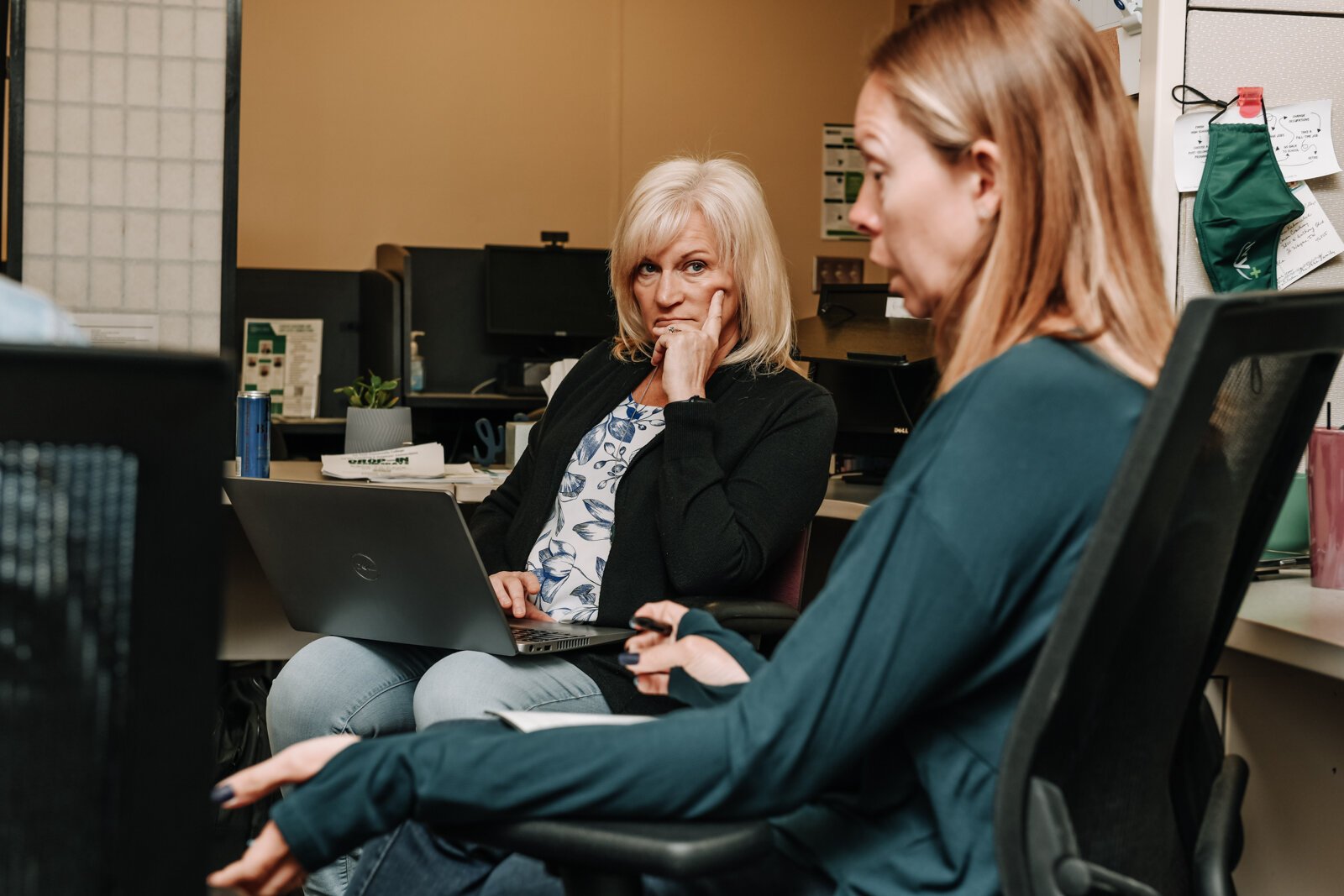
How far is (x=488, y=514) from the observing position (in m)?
2.05

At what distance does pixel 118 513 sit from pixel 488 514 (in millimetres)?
1540

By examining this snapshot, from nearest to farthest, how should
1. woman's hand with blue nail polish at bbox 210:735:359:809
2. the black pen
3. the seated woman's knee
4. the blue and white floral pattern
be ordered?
woman's hand with blue nail polish at bbox 210:735:359:809
the black pen
the seated woman's knee
the blue and white floral pattern

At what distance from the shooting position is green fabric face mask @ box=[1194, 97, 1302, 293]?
5.18 ft

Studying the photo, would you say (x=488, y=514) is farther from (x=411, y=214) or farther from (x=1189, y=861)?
(x=411, y=214)

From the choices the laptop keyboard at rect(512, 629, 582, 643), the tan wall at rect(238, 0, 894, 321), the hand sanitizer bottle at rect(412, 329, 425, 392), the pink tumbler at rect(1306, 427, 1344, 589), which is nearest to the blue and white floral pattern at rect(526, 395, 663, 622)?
the laptop keyboard at rect(512, 629, 582, 643)

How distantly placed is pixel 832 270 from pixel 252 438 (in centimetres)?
380

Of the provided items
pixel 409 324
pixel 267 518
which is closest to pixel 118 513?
pixel 267 518

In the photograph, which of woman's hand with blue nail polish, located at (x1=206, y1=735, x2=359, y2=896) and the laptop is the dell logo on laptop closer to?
the laptop

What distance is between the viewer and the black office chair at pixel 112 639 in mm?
505

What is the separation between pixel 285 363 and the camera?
4.72 meters

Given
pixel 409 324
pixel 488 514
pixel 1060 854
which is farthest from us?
pixel 409 324

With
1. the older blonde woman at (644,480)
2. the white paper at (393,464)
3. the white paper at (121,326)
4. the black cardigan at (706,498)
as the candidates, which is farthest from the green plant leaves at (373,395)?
the black cardigan at (706,498)

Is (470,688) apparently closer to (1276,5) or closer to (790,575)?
(790,575)

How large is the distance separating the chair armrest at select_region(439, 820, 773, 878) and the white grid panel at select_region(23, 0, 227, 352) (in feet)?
6.44
